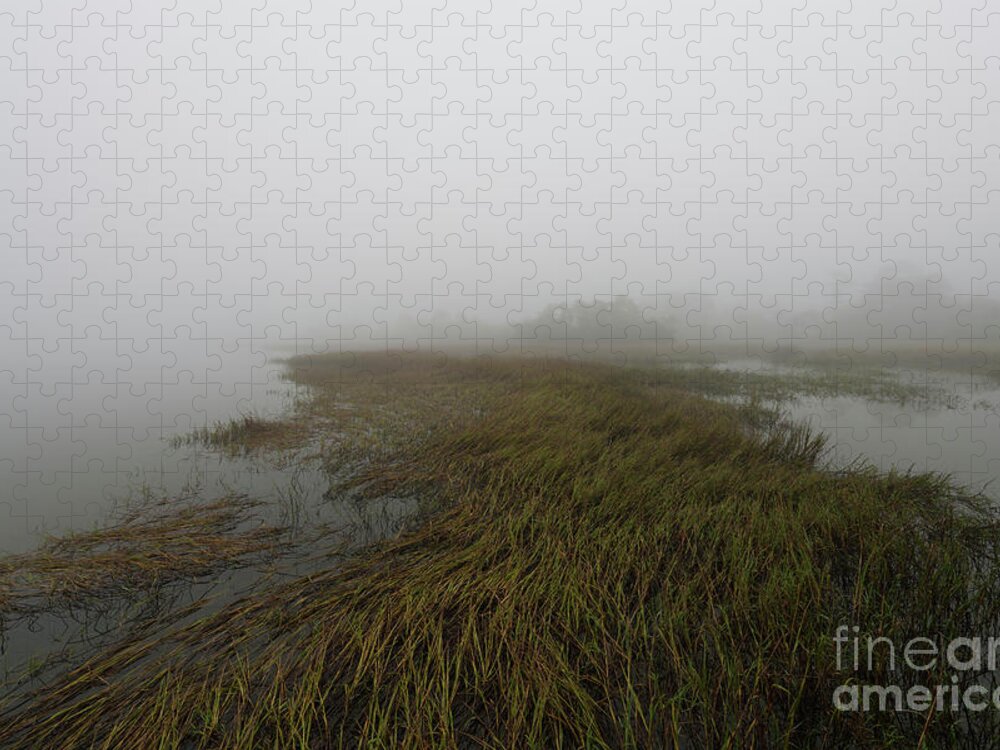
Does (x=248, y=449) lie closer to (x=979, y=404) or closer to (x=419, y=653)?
(x=419, y=653)

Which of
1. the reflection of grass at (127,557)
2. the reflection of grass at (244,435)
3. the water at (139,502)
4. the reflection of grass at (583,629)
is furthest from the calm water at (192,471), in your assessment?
the reflection of grass at (583,629)

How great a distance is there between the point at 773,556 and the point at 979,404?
48.5ft

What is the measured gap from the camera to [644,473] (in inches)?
210

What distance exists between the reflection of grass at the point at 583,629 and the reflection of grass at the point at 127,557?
114 cm

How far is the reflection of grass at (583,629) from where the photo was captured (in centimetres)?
197

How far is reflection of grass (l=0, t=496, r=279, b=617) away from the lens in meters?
3.31

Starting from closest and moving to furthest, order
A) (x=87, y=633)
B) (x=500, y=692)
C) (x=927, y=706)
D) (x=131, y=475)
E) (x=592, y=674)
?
(x=927, y=706) → (x=500, y=692) → (x=592, y=674) → (x=87, y=633) → (x=131, y=475)

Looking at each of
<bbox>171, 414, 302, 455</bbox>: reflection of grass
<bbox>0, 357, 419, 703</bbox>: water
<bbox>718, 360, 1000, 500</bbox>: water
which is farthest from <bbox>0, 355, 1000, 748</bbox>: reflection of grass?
<bbox>171, 414, 302, 455</bbox>: reflection of grass

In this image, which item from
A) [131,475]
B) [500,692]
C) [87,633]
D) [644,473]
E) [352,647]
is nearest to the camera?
[500,692]

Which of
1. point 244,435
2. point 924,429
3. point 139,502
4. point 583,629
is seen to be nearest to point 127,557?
point 139,502

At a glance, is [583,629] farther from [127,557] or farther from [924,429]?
[924,429]

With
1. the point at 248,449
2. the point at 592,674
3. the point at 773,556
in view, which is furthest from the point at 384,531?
the point at 248,449

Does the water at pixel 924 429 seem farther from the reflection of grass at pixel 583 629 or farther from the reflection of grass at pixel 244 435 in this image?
the reflection of grass at pixel 244 435

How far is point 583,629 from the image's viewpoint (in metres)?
2.70
